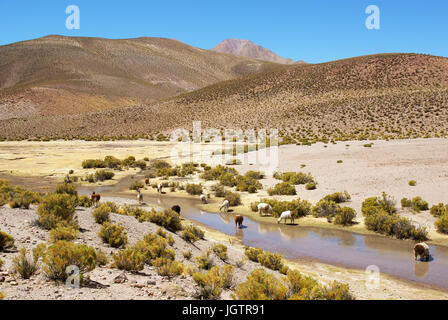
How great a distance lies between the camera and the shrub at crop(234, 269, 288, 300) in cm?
582

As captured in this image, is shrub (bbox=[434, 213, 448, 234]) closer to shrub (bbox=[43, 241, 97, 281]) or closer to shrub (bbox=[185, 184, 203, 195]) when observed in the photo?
shrub (bbox=[43, 241, 97, 281])

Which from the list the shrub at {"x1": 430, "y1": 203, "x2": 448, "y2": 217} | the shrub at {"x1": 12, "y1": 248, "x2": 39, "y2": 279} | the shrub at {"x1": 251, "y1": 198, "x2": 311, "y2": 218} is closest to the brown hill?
the shrub at {"x1": 430, "y1": 203, "x2": 448, "y2": 217}

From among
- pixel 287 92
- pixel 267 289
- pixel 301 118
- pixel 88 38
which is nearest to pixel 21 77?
pixel 88 38

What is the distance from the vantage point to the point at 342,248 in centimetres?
1093

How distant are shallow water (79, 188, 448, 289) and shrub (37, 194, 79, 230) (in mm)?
5134

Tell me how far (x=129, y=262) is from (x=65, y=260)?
134cm

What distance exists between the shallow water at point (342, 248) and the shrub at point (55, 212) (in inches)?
202

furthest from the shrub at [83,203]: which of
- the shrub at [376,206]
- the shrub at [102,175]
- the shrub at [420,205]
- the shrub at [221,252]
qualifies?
the shrub at [420,205]

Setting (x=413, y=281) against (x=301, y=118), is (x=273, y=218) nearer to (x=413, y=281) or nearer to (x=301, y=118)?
(x=413, y=281)

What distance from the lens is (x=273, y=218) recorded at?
14.6 metres

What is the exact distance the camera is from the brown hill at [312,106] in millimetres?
57000

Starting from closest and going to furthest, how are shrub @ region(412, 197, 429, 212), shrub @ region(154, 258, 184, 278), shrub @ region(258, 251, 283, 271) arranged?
shrub @ region(154, 258, 184, 278), shrub @ region(258, 251, 283, 271), shrub @ region(412, 197, 429, 212)

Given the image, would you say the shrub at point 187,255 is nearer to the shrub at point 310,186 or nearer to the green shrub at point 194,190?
the green shrub at point 194,190
